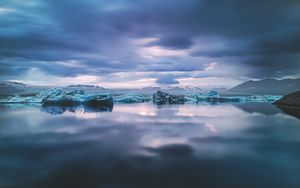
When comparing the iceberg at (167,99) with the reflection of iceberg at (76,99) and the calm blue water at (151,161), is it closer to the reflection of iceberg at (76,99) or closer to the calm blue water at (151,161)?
the reflection of iceberg at (76,99)

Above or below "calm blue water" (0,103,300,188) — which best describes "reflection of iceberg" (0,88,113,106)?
above

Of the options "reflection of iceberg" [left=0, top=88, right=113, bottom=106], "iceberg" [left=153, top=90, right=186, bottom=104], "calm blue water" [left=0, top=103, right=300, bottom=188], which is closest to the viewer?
"calm blue water" [left=0, top=103, right=300, bottom=188]

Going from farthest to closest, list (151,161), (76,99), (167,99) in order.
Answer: (167,99)
(76,99)
(151,161)

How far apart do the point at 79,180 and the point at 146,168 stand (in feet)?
5.37

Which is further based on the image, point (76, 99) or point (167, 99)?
point (167, 99)

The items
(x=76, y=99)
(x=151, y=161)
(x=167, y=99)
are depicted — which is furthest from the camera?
(x=167, y=99)

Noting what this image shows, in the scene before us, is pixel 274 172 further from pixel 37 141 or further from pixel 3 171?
pixel 37 141

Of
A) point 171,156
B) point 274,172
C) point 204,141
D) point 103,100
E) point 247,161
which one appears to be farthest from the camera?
point 103,100

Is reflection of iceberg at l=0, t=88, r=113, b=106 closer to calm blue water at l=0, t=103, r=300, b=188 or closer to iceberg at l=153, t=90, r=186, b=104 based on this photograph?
iceberg at l=153, t=90, r=186, b=104

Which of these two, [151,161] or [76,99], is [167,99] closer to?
[76,99]

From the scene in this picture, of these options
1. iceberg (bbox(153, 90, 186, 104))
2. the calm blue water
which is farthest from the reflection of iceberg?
the calm blue water

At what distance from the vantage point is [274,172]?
18.0 feet

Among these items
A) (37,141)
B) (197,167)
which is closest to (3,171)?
(37,141)

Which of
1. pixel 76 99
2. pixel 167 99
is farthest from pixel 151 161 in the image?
pixel 167 99
